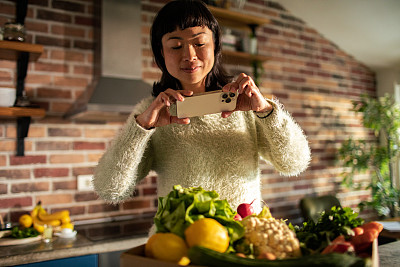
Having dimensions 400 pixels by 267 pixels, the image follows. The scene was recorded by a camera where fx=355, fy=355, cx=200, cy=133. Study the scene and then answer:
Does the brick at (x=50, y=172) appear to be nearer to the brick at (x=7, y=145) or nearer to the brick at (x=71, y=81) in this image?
the brick at (x=7, y=145)

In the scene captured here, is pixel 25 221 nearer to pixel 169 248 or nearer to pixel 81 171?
pixel 81 171

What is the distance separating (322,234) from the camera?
62 centimetres

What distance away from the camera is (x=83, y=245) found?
1739 millimetres

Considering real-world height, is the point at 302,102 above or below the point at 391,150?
above

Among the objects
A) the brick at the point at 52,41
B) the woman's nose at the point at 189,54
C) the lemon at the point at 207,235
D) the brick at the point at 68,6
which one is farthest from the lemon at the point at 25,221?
the lemon at the point at 207,235

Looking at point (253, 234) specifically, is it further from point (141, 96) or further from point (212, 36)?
point (141, 96)

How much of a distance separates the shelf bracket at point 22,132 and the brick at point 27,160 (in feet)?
0.09

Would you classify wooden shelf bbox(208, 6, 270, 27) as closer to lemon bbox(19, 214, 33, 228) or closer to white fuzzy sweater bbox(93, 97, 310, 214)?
white fuzzy sweater bbox(93, 97, 310, 214)

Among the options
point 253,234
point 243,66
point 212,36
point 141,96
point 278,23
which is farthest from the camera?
point 278,23

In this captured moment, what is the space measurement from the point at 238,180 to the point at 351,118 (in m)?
3.24

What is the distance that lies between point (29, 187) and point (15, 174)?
4.4 inches

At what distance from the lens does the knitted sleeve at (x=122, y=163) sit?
3.08ft

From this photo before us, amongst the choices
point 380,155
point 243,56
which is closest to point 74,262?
point 243,56

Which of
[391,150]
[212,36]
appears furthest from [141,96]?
[391,150]
